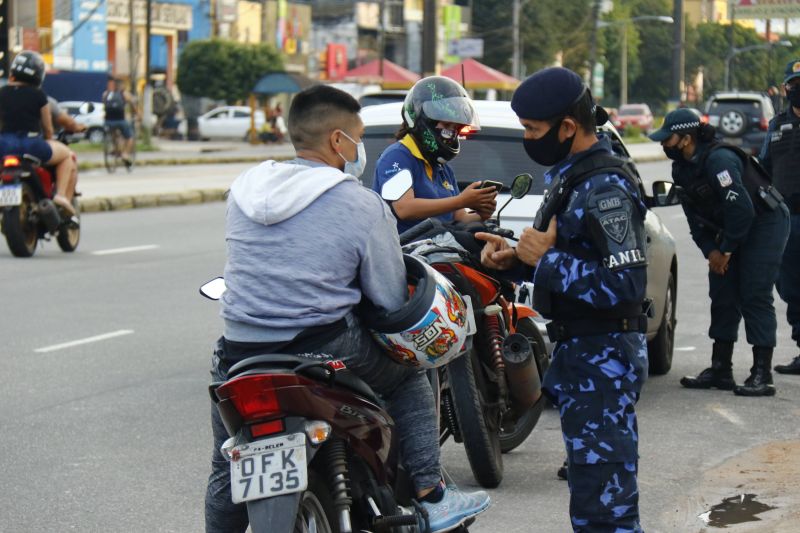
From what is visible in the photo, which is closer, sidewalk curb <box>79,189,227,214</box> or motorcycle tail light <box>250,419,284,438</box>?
motorcycle tail light <box>250,419,284,438</box>

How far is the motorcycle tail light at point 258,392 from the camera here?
420cm

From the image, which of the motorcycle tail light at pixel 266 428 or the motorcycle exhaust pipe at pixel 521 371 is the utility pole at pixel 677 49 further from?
the motorcycle tail light at pixel 266 428

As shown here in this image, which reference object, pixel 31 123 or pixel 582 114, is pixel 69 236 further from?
pixel 582 114

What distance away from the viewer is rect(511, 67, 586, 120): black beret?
4520 mm

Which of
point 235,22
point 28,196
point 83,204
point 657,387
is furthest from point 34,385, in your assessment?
point 235,22

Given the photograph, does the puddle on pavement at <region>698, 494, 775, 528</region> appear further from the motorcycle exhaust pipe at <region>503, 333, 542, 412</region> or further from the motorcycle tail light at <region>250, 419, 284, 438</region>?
the motorcycle tail light at <region>250, 419, 284, 438</region>

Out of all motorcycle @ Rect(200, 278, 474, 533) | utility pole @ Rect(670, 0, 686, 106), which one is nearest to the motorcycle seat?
motorcycle @ Rect(200, 278, 474, 533)

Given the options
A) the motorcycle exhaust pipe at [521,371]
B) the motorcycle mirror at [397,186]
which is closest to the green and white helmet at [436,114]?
the motorcycle mirror at [397,186]

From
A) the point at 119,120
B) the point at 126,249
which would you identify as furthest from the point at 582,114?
the point at 119,120

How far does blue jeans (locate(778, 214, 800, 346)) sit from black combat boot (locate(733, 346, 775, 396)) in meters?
0.99

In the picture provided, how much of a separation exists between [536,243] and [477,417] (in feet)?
5.89

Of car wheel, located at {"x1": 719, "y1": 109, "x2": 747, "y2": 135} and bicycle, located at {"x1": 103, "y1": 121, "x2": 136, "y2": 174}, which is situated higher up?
car wheel, located at {"x1": 719, "y1": 109, "x2": 747, "y2": 135}

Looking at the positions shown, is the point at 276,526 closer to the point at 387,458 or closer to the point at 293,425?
the point at 293,425

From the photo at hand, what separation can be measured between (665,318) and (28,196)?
772 centimetres
